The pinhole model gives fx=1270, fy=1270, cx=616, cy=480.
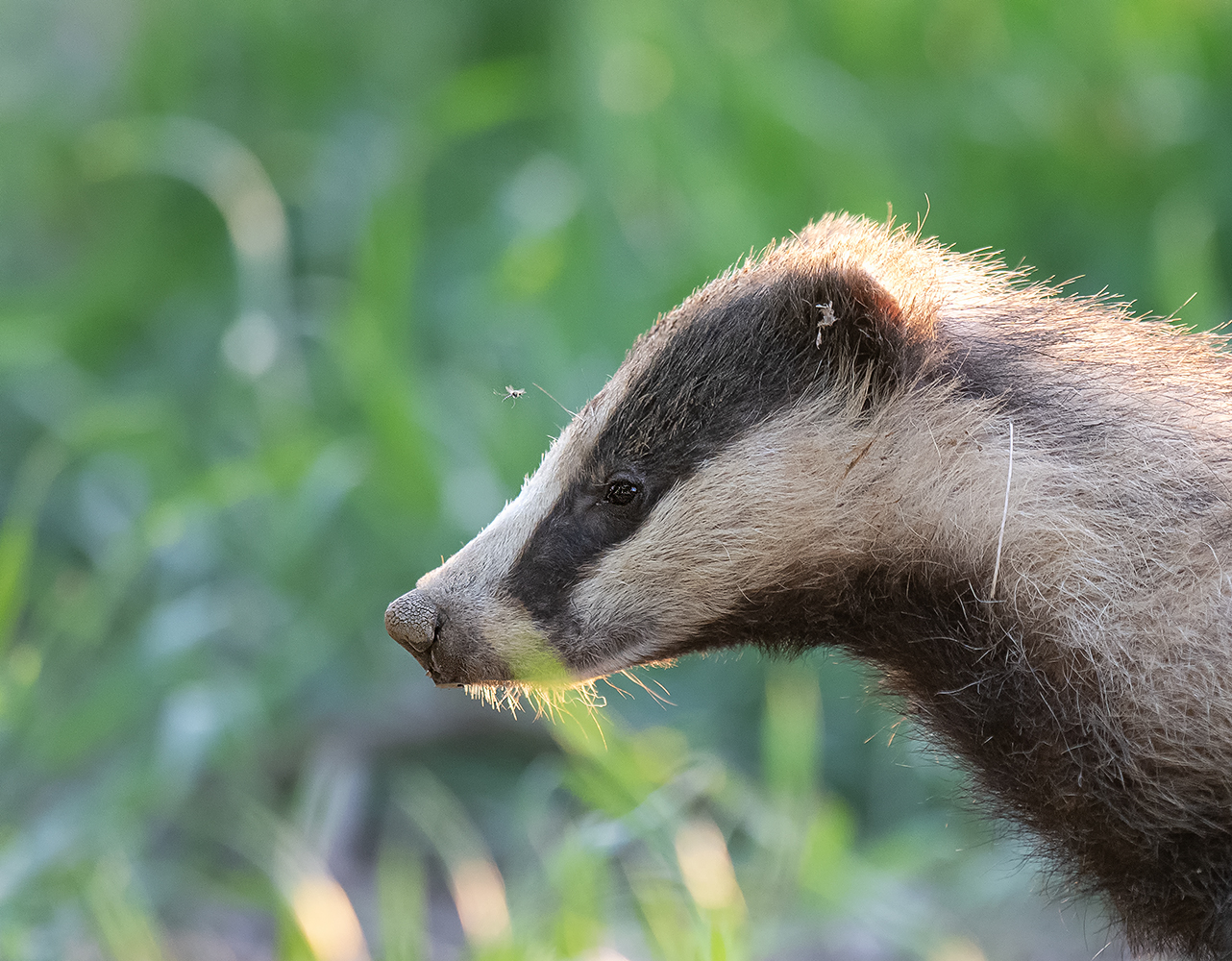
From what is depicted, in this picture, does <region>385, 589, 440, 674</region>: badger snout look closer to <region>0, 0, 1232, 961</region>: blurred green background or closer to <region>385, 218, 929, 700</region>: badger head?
<region>385, 218, 929, 700</region>: badger head

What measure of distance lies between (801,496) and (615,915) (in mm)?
1400

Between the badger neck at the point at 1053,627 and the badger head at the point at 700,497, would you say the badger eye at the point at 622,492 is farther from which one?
the badger neck at the point at 1053,627

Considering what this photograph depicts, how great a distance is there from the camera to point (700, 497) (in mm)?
1734

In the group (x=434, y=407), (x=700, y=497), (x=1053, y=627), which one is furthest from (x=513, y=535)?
(x=434, y=407)

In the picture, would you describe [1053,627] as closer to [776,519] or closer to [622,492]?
[776,519]

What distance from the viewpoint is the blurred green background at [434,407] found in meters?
2.45

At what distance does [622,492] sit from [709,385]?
194 mm

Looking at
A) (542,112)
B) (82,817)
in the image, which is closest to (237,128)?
(542,112)

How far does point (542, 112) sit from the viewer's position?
17.6ft

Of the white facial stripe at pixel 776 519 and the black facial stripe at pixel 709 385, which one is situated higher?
the black facial stripe at pixel 709 385

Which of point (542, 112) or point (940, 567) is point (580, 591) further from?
point (542, 112)

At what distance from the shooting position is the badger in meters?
1.51

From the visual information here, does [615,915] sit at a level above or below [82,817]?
below

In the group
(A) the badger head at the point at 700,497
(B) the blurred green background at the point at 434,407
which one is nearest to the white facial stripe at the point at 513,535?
(A) the badger head at the point at 700,497
